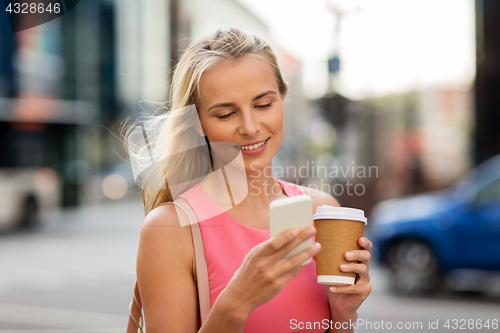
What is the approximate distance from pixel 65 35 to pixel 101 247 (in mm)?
12973

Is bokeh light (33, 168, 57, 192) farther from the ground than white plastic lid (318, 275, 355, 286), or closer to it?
closer to it

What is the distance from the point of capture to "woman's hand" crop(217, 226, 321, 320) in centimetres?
108

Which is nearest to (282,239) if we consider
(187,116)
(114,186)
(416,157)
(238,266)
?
(238,266)

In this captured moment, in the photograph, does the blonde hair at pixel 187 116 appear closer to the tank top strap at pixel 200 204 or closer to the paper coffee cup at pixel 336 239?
the tank top strap at pixel 200 204

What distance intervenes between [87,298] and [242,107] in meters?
5.59

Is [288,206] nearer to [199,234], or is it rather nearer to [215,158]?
[199,234]

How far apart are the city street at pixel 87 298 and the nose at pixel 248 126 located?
589mm

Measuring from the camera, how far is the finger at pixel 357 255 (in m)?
1.33

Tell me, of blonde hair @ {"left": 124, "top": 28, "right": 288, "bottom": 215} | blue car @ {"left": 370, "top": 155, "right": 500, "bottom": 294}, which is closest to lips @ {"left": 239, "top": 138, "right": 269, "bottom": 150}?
blonde hair @ {"left": 124, "top": 28, "right": 288, "bottom": 215}

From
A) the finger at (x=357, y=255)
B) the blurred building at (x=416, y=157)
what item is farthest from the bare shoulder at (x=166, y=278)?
the blurred building at (x=416, y=157)

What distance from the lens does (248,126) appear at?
1516 millimetres

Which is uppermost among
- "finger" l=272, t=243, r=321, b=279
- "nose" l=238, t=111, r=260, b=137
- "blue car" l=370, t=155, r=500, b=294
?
"nose" l=238, t=111, r=260, b=137

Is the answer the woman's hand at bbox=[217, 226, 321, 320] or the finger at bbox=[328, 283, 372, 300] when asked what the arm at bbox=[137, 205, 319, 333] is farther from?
the finger at bbox=[328, 283, 372, 300]

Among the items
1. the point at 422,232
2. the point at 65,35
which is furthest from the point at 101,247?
the point at 65,35
